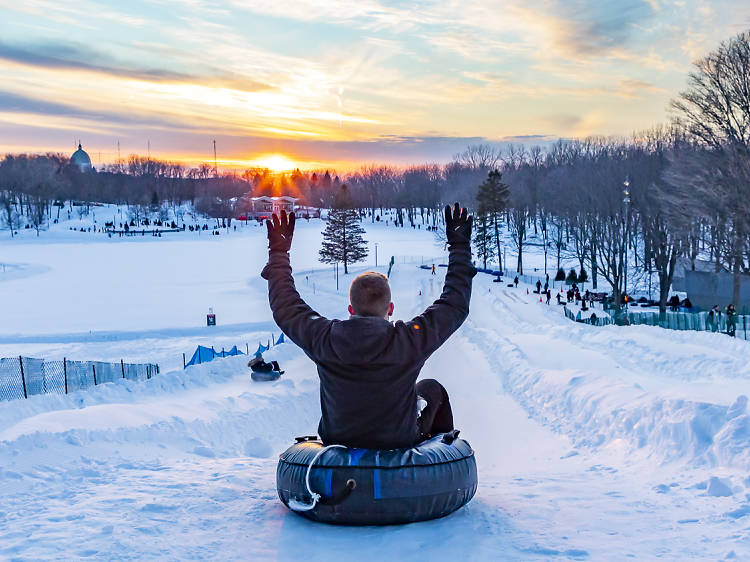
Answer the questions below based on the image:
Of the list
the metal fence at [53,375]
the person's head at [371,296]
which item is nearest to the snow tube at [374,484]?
the person's head at [371,296]

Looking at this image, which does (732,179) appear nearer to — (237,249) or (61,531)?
(61,531)

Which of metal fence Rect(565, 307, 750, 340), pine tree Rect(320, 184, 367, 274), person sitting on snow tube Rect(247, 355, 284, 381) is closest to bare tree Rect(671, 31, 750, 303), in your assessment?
metal fence Rect(565, 307, 750, 340)

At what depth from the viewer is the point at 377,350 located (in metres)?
4.17

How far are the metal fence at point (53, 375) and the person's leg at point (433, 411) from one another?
48.0 ft

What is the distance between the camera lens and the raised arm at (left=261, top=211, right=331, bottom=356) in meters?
4.34

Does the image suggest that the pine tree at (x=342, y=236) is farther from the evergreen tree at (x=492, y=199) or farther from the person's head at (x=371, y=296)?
the person's head at (x=371, y=296)

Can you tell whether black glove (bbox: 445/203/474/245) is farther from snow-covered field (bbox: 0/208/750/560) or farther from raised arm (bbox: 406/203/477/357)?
snow-covered field (bbox: 0/208/750/560)

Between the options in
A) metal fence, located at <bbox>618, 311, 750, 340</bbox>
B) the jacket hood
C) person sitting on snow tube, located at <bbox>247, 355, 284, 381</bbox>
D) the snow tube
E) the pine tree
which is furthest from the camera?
the pine tree

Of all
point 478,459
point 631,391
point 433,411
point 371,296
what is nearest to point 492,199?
point 631,391

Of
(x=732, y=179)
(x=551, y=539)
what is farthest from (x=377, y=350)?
(x=732, y=179)

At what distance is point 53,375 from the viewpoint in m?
19.6

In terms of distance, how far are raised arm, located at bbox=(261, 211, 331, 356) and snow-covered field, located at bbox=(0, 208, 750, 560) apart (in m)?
1.26

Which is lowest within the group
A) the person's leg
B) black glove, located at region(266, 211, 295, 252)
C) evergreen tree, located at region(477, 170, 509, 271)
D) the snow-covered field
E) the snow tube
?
the snow-covered field

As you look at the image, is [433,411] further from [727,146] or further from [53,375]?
[727,146]
